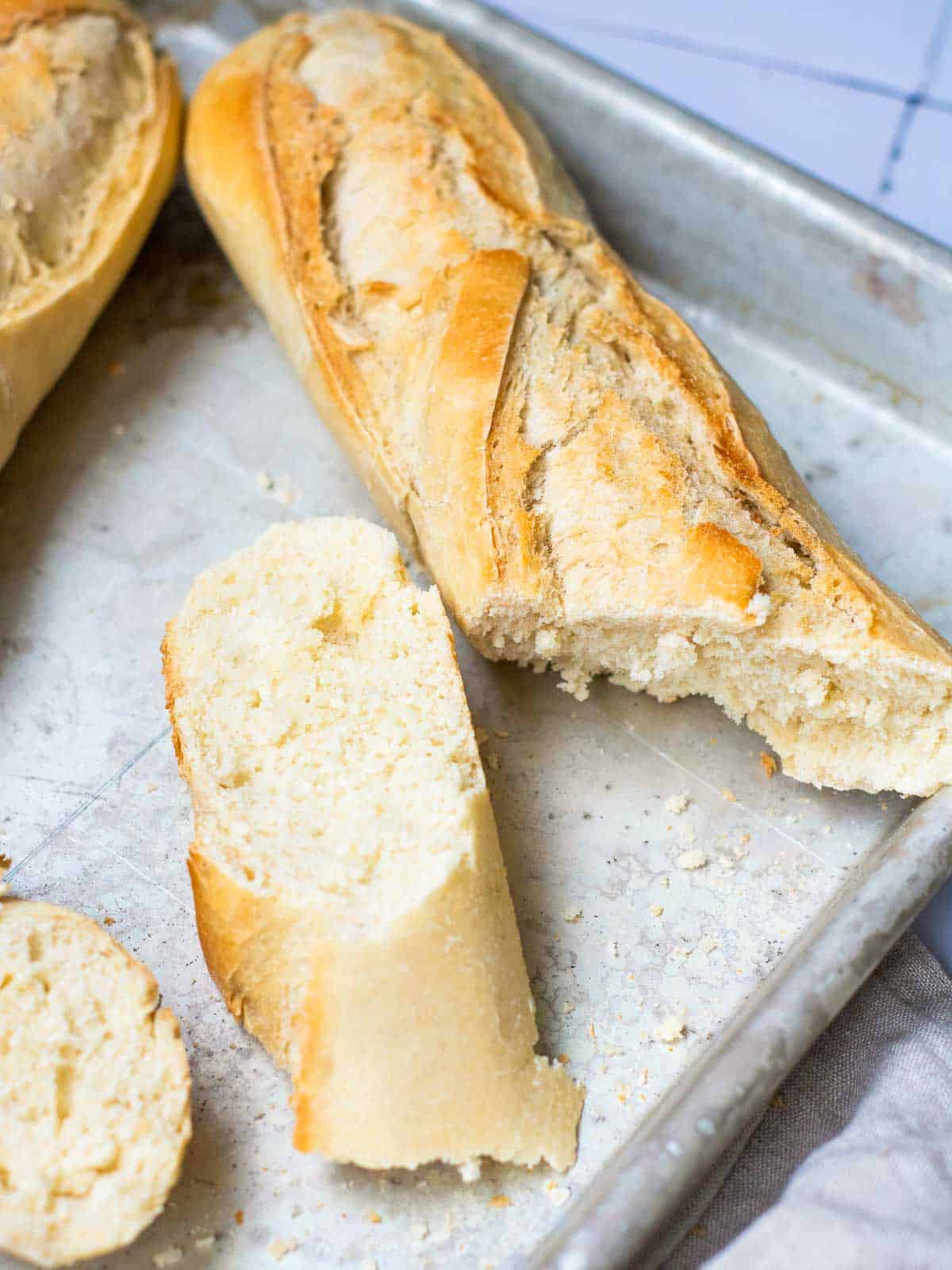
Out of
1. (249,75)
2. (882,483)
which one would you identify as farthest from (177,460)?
(882,483)

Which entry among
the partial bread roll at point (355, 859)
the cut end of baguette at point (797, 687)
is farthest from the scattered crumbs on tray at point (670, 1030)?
the cut end of baguette at point (797, 687)

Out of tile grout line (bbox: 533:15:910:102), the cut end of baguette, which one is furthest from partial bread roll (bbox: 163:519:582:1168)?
tile grout line (bbox: 533:15:910:102)

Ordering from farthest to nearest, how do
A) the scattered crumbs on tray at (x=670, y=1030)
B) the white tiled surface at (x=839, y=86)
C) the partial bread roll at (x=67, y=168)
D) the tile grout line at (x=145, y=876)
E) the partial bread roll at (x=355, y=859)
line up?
the white tiled surface at (x=839, y=86), the partial bread roll at (x=67, y=168), the tile grout line at (x=145, y=876), the scattered crumbs on tray at (x=670, y=1030), the partial bread roll at (x=355, y=859)

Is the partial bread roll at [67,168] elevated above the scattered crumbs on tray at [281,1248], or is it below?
above

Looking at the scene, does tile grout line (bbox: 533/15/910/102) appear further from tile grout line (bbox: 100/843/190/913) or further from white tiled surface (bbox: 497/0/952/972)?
tile grout line (bbox: 100/843/190/913)

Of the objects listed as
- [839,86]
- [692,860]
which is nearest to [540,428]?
[692,860]

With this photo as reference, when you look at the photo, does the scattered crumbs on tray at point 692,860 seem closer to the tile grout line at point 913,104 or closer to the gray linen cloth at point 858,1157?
the gray linen cloth at point 858,1157

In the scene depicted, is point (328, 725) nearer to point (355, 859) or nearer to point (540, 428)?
point (355, 859)
